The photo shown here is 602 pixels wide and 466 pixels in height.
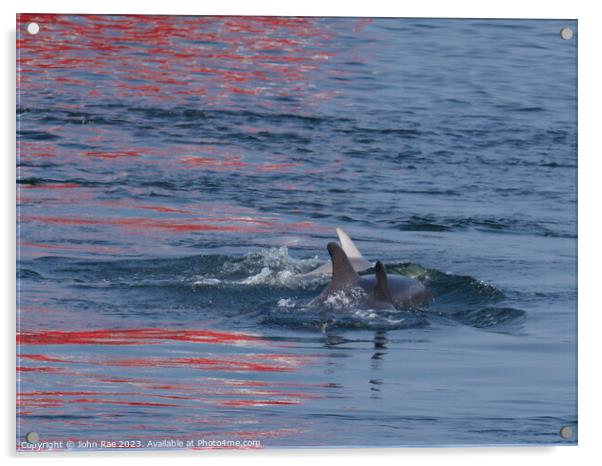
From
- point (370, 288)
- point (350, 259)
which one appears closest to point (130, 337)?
point (350, 259)

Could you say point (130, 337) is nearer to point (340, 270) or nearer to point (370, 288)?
point (340, 270)

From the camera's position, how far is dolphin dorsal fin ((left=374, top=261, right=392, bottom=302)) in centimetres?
1575

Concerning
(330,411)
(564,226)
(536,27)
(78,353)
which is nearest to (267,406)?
(330,411)

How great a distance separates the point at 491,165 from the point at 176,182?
2593mm

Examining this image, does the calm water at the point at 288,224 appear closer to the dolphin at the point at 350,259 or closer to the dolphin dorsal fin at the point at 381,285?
A: the dolphin at the point at 350,259

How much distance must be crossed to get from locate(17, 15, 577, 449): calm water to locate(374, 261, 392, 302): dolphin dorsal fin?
23 centimetres

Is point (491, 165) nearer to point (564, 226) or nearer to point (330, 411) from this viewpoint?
point (564, 226)

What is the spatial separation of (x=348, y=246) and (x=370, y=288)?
A: 41 centimetres

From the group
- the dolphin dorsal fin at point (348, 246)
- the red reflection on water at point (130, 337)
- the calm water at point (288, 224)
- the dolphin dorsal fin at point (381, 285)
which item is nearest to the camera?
the calm water at point (288, 224)

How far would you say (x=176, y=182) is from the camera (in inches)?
600

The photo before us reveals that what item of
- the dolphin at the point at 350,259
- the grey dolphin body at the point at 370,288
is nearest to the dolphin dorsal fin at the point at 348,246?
the dolphin at the point at 350,259

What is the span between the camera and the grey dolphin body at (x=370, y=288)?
15.8 m

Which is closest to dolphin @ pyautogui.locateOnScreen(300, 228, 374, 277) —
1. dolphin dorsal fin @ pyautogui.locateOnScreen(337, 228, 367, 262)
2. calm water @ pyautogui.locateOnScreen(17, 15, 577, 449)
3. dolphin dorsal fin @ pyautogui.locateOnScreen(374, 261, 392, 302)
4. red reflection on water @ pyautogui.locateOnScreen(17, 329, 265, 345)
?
dolphin dorsal fin @ pyautogui.locateOnScreen(337, 228, 367, 262)

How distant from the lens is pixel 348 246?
16.2 metres
